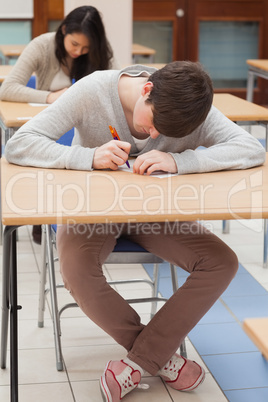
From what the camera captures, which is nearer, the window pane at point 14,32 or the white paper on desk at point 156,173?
the white paper on desk at point 156,173

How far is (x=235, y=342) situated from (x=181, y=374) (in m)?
0.44

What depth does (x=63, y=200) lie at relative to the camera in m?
1.71

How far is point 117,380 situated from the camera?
6.64 feet

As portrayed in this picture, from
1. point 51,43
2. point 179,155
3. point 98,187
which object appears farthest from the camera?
point 51,43

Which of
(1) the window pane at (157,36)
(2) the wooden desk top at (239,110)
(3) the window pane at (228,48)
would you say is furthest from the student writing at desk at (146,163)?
(3) the window pane at (228,48)

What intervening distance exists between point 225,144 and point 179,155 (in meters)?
0.17

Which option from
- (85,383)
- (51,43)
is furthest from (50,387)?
(51,43)

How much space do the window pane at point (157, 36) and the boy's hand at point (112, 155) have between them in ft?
17.8

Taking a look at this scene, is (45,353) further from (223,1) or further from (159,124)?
(223,1)

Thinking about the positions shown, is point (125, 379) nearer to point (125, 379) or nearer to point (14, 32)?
point (125, 379)

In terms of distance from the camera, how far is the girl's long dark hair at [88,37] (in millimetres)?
3289

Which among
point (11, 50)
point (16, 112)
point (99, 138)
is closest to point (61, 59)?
point (16, 112)

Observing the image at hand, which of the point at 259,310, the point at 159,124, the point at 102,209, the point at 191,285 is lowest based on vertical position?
the point at 259,310

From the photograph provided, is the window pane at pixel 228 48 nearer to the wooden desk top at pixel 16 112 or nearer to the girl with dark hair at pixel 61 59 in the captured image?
the girl with dark hair at pixel 61 59
